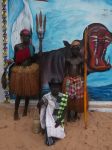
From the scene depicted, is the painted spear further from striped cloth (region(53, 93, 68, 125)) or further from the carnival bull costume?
striped cloth (region(53, 93, 68, 125))

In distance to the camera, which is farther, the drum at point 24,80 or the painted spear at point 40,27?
the painted spear at point 40,27

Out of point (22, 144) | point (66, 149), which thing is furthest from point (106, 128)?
point (22, 144)

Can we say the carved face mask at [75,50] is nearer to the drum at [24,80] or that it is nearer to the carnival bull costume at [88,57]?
the carnival bull costume at [88,57]

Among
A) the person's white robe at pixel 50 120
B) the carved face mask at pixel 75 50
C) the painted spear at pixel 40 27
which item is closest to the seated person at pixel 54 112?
the person's white robe at pixel 50 120

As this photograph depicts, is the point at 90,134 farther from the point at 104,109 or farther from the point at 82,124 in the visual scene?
the point at 104,109

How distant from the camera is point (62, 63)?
687 centimetres

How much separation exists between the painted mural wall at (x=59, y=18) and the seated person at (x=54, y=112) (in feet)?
3.65

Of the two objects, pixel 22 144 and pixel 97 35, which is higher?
pixel 97 35

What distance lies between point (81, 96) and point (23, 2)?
187 centimetres

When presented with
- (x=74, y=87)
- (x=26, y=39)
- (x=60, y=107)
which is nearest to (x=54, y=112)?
(x=60, y=107)

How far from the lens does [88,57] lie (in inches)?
268

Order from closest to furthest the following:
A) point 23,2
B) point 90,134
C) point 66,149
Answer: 1. point 66,149
2. point 90,134
3. point 23,2

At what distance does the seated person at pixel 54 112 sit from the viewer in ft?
19.0

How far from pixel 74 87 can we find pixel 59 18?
126 centimetres
